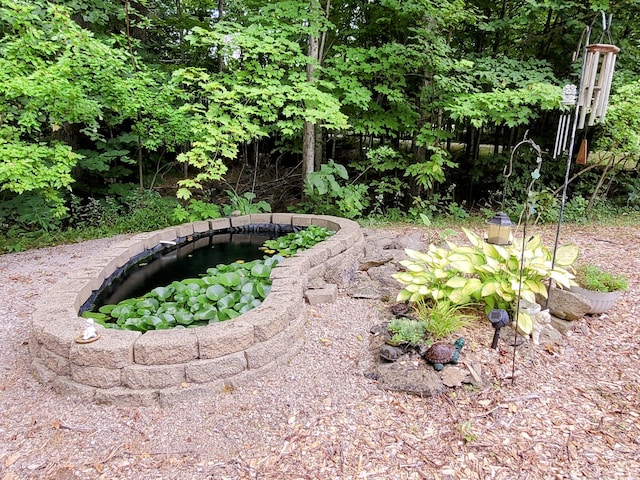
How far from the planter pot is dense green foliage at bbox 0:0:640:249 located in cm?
287

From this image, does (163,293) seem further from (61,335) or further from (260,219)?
(260,219)

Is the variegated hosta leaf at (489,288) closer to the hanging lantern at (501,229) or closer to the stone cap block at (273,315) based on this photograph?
the hanging lantern at (501,229)

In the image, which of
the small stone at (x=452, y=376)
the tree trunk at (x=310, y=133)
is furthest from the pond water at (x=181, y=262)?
the small stone at (x=452, y=376)

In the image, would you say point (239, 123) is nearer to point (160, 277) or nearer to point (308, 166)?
point (308, 166)

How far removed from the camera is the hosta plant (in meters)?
2.46

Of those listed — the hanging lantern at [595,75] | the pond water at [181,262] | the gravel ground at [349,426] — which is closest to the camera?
the gravel ground at [349,426]

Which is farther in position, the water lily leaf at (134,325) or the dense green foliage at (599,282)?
the dense green foliage at (599,282)

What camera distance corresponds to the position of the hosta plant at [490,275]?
2461 millimetres

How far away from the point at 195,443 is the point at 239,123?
3681 millimetres

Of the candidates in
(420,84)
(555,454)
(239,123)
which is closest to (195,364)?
(555,454)

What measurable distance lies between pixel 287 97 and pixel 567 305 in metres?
3.55

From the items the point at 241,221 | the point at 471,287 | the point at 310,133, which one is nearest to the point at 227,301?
the point at 471,287

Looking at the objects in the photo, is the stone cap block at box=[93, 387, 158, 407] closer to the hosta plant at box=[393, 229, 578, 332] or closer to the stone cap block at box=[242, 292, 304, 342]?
the stone cap block at box=[242, 292, 304, 342]

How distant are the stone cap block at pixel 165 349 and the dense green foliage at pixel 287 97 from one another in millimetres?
2581
